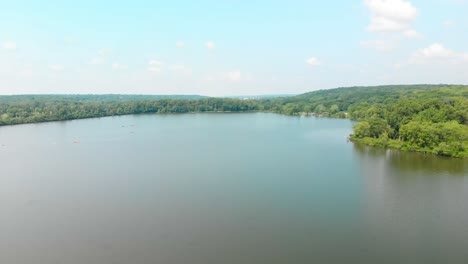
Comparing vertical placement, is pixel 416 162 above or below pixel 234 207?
above

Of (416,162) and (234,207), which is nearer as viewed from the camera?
(234,207)

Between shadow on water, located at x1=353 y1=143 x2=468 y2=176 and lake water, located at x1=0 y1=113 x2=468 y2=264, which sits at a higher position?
shadow on water, located at x1=353 y1=143 x2=468 y2=176

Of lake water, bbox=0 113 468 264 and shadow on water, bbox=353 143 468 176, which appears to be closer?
lake water, bbox=0 113 468 264

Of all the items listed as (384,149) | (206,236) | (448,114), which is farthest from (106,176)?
(448,114)

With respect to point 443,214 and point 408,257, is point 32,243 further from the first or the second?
point 443,214
